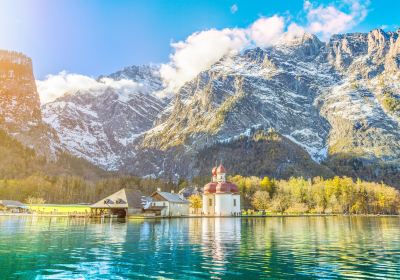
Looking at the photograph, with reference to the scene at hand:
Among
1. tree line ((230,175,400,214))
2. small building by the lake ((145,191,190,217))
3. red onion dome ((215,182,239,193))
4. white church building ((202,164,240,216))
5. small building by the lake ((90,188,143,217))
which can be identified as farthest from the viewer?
tree line ((230,175,400,214))

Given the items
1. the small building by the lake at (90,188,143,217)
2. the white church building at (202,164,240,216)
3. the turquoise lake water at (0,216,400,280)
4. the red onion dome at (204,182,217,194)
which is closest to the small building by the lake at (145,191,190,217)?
the small building by the lake at (90,188,143,217)

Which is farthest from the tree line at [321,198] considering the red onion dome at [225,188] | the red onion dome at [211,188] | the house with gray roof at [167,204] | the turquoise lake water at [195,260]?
the turquoise lake water at [195,260]

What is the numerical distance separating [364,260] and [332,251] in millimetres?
6088

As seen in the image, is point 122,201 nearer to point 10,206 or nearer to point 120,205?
point 120,205

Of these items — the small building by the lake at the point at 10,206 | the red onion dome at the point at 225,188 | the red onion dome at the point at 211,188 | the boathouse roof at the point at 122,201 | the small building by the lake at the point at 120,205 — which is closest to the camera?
the small building by the lake at the point at 120,205

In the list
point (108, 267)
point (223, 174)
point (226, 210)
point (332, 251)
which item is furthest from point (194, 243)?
point (223, 174)

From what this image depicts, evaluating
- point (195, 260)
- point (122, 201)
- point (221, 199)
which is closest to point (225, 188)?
point (221, 199)

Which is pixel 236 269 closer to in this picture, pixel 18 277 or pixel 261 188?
pixel 18 277

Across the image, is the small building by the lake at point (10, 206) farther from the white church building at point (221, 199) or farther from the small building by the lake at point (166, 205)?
the white church building at point (221, 199)

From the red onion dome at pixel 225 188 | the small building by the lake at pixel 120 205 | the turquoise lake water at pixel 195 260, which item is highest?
→ the red onion dome at pixel 225 188

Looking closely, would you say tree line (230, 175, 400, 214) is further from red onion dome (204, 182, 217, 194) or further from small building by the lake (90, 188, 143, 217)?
small building by the lake (90, 188, 143, 217)

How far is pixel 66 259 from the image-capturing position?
35625mm

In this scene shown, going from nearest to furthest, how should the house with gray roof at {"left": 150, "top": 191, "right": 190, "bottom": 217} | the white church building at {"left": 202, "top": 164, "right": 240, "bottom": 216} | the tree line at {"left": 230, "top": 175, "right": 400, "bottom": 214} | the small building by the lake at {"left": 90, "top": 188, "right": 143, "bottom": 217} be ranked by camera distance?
the small building by the lake at {"left": 90, "top": 188, "right": 143, "bottom": 217} < the house with gray roof at {"left": 150, "top": 191, "right": 190, "bottom": 217} < the white church building at {"left": 202, "top": 164, "right": 240, "bottom": 216} < the tree line at {"left": 230, "top": 175, "right": 400, "bottom": 214}

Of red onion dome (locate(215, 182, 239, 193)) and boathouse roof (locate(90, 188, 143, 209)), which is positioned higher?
red onion dome (locate(215, 182, 239, 193))
